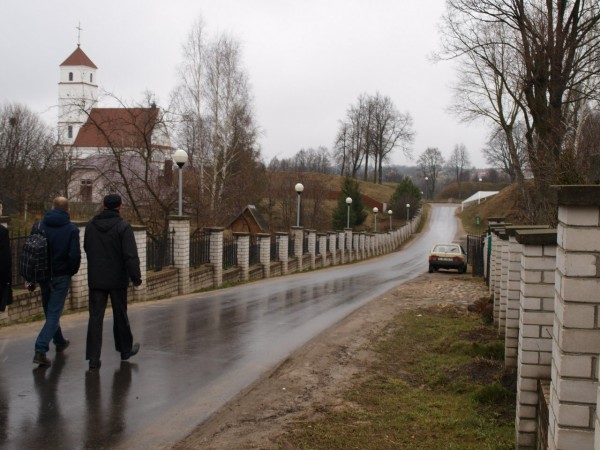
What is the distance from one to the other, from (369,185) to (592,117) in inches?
2575

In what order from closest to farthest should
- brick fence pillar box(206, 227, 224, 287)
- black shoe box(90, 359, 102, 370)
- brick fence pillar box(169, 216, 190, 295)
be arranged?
black shoe box(90, 359, 102, 370), brick fence pillar box(169, 216, 190, 295), brick fence pillar box(206, 227, 224, 287)

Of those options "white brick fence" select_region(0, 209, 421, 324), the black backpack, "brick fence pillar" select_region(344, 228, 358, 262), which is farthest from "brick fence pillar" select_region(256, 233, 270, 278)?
the black backpack

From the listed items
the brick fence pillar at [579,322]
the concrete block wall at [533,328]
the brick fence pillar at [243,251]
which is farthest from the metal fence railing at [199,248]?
the brick fence pillar at [579,322]

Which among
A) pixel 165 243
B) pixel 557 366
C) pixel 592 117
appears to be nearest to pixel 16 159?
pixel 165 243

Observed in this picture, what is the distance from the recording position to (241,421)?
505 centimetres

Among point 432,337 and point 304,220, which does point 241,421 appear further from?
point 304,220

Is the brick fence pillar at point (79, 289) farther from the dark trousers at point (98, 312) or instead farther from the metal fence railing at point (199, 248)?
the metal fence railing at point (199, 248)

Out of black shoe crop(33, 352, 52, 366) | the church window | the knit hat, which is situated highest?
the church window

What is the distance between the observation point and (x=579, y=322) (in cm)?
316

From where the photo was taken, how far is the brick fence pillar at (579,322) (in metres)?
3.13

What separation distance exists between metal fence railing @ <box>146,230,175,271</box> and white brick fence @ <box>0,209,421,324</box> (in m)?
0.10

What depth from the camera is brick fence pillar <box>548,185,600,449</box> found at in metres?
3.13

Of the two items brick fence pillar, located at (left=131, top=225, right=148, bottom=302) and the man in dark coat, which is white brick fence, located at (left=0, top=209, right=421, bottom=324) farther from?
the man in dark coat

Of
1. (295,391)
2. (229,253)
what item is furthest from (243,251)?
(295,391)
